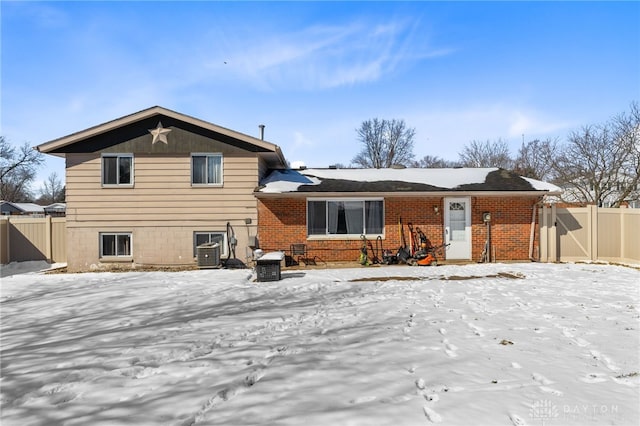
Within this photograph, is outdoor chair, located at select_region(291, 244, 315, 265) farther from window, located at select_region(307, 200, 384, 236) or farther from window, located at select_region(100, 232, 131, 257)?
window, located at select_region(100, 232, 131, 257)

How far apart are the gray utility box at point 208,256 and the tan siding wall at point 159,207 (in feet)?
2.82

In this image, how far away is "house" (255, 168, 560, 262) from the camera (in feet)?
41.5

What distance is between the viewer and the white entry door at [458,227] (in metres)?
12.8

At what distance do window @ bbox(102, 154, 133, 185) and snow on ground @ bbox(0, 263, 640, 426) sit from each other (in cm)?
523

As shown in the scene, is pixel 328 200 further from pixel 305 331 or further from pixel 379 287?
pixel 305 331

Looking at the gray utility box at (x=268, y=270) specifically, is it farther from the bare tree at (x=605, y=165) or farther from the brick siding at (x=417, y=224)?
the bare tree at (x=605, y=165)

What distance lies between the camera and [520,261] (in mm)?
12609

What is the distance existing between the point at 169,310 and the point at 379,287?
4.73 metres

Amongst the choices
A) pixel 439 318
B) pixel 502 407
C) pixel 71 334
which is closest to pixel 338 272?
pixel 439 318

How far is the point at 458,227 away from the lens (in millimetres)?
12844

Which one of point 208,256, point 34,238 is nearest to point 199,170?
point 208,256

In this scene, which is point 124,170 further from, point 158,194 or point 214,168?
point 214,168

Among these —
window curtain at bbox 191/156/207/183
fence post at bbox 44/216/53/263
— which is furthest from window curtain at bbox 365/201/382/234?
fence post at bbox 44/216/53/263

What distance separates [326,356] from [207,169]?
32.6 ft
